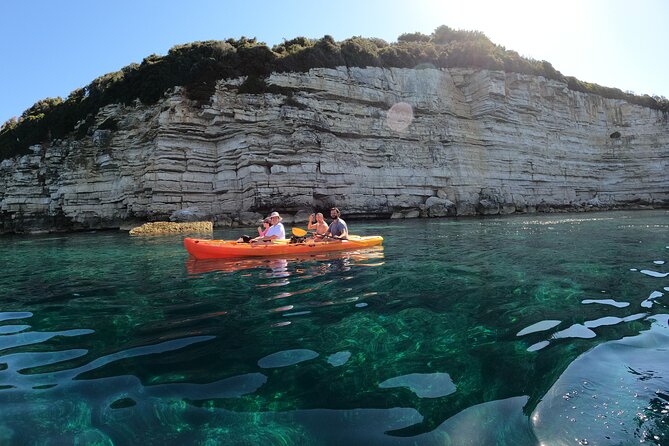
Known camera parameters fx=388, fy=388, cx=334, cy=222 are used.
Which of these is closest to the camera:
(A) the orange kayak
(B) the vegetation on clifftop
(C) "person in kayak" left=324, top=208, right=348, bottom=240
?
(A) the orange kayak

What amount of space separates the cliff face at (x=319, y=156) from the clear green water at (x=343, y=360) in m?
A: 19.7

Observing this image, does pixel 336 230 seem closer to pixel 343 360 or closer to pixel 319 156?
pixel 343 360

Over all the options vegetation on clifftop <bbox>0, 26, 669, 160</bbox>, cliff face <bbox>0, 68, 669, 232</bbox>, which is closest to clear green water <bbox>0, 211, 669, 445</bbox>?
cliff face <bbox>0, 68, 669, 232</bbox>

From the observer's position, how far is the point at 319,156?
2758cm

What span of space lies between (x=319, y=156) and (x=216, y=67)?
10.4 metres

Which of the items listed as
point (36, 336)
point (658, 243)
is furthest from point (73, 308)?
point (658, 243)

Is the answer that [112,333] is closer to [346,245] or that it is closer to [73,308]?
[73,308]

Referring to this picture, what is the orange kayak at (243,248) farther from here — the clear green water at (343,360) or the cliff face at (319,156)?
the cliff face at (319,156)

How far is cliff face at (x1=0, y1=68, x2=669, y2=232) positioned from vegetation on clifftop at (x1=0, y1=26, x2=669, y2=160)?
1138 mm

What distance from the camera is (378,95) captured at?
31.0 metres

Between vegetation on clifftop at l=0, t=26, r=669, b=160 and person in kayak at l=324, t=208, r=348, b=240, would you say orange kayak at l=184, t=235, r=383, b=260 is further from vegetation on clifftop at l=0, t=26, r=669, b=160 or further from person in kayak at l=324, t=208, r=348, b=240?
vegetation on clifftop at l=0, t=26, r=669, b=160

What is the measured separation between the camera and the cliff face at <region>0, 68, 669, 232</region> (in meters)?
26.6

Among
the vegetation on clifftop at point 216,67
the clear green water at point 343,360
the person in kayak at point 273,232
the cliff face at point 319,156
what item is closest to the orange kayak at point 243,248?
the person in kayak at point 273,232

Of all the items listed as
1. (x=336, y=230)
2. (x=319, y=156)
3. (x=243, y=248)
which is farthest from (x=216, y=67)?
(x=243, y=248)
